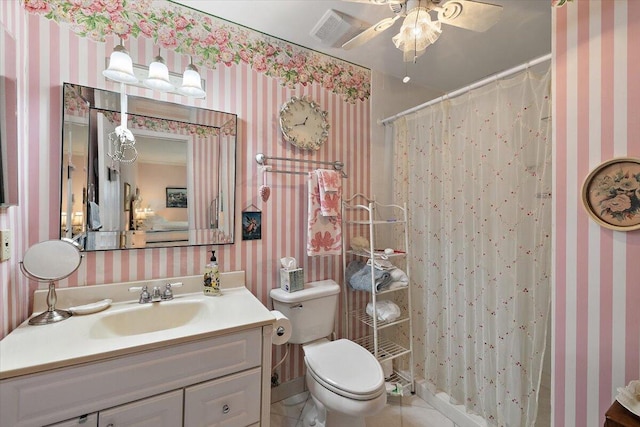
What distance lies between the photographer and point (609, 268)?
3.46ft

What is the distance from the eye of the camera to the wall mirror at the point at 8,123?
0.99 meters

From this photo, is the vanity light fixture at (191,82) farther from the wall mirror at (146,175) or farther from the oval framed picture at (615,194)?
the oval framed picture at (615,194)

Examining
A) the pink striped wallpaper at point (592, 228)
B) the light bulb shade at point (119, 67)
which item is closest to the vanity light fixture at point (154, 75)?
the light bulb shade at point (119, 67)

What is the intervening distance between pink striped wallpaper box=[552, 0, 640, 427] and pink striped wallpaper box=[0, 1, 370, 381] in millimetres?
1278

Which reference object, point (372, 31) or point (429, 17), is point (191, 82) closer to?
point (372, 31)

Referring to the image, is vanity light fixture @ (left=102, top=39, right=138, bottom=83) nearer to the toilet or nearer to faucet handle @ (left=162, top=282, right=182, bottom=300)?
faucet handle @ (left=162, top=282, right=182, bottom=300)

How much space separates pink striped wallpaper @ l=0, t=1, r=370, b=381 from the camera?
1225 millimetres

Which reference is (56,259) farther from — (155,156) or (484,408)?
(484,408)

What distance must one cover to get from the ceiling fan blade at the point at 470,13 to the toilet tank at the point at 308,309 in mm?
1547

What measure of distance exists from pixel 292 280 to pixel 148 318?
78cm

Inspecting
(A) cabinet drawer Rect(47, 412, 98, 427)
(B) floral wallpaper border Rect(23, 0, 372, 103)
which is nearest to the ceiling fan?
(B) floral wallpaper border Rect(23, 0, 372, 103)

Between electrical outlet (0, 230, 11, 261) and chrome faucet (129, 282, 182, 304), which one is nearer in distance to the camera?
electrical outlet (0, 230, 11, 261)

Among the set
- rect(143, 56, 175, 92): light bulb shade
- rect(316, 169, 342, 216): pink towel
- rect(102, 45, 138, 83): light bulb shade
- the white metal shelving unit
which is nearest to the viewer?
rect(102, 45, 138, 83): light bulb shade

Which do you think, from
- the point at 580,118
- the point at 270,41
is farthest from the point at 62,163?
the point at 580,118
